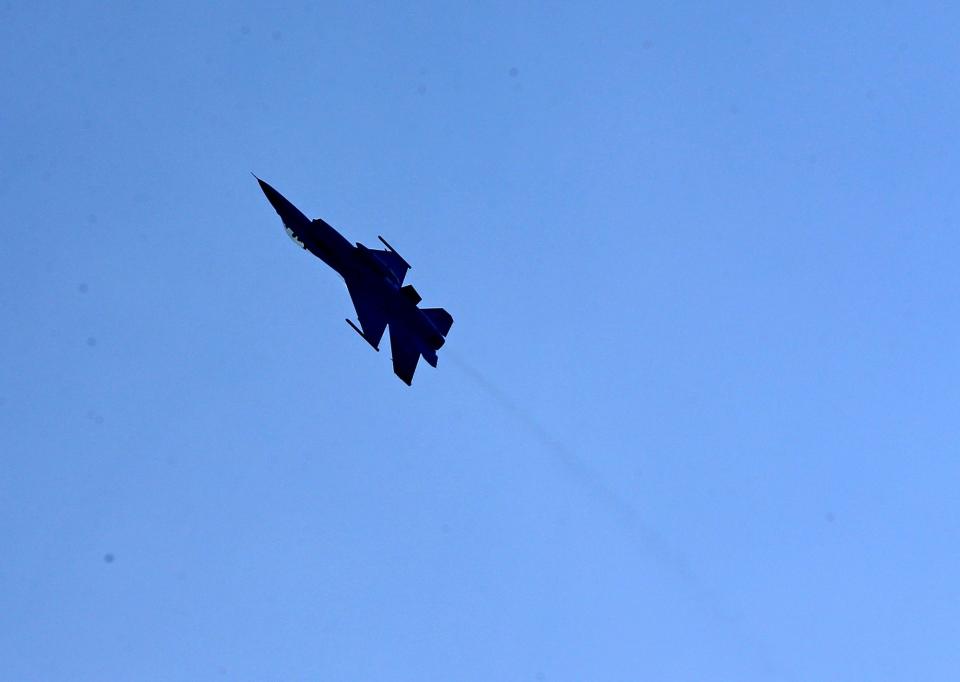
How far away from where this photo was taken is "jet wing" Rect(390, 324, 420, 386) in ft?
496

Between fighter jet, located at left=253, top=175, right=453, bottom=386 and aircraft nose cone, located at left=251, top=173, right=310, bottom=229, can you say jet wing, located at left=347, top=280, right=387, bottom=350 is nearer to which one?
fighter jet, located at left=253, top=175, right=453, bottom=386

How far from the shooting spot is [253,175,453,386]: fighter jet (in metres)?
149

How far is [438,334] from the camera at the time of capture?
151m

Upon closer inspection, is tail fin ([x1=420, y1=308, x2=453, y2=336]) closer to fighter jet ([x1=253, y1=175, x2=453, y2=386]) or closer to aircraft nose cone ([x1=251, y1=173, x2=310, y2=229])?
fighter jet ([x1=253, y1=175, x2=453, y2=386])

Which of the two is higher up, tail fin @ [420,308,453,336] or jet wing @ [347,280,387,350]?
tail fin @ [420,308,453,336]

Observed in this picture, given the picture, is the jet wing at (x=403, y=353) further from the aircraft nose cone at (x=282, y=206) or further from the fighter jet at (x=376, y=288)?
the aircraft nose cone at (x=282, y=206)

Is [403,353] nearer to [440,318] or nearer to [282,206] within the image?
[440,318]

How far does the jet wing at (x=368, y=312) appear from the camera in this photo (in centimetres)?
15025

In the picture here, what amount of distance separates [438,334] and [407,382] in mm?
3188

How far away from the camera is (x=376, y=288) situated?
5910 inches

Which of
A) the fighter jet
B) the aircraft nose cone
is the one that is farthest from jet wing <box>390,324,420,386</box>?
the aircraft nose cone

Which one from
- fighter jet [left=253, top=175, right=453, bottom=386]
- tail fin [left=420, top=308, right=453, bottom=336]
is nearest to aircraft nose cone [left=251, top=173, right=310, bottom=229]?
fighter jet [left=253, top=175, right=453, bottom=386]

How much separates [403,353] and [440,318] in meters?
3.31

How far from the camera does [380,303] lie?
150375 mm
